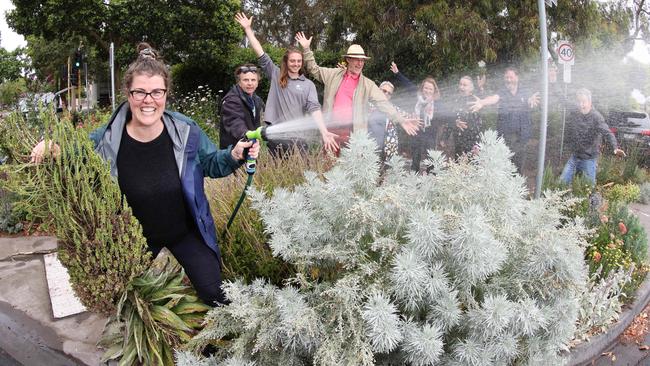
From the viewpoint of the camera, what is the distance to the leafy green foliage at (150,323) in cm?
247

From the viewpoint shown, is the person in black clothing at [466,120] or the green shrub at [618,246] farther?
the person in black clothing at [466,120]

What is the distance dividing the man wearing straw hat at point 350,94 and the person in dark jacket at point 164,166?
2506mm

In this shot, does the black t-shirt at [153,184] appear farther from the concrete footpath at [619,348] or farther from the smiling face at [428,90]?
the smiling face at [428,90]

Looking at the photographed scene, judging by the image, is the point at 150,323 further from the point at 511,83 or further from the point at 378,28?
the point at 378,28

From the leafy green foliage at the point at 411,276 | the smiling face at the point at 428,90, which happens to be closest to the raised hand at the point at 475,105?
the smiling face at the point at 428,90

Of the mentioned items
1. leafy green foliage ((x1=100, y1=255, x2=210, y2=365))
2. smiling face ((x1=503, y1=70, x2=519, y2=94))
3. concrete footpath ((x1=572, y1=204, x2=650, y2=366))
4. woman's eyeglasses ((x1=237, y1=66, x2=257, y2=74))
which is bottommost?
concrete footpath ((x1=572, y1=204, x2=650, y2=366))

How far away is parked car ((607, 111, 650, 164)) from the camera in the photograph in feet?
32.9

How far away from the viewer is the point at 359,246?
7.22ft

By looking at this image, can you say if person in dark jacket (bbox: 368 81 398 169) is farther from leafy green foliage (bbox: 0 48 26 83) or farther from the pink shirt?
leafy green foliage (bbox: 0 48 26 83)

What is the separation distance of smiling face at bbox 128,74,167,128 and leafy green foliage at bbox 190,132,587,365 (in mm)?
722

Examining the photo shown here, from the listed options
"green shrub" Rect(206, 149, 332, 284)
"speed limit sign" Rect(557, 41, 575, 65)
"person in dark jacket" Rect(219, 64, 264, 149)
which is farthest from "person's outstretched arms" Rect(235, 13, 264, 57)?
"speed limit sign" Rect(557, 41, 575, 65)

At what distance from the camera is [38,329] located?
3.23 metres

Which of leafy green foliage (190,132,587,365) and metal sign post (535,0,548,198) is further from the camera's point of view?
metal sign post (535,0,548,198)

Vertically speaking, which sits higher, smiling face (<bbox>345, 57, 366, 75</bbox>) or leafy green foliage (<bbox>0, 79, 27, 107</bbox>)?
leafy green foliage (<bbox>0, 79, 27, 107</bbox>)
